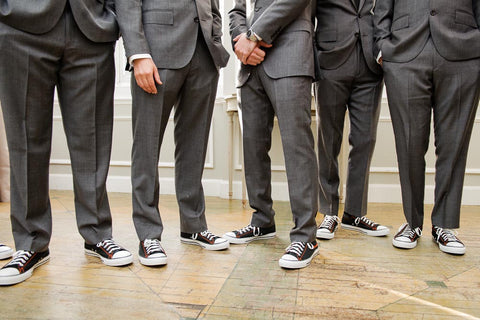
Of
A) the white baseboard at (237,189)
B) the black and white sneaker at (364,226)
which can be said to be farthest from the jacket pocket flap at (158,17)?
the white baseboard at (237,189)

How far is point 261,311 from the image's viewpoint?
3.28 feet

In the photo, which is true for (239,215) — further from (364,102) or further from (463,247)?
(463,247)

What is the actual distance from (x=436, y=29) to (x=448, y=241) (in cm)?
85

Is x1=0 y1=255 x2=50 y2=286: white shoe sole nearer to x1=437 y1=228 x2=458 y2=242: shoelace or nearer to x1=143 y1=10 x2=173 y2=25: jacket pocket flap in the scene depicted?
x1=143 y1=10 x2=173 y2=25: jacket pocket flap

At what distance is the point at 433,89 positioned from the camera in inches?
60.5

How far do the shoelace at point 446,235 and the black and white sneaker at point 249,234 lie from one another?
2.31 feet

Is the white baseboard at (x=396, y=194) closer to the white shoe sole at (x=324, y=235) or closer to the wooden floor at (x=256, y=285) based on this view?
the wooden floor at (x=256, y=285)

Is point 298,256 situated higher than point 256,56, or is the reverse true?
point 256,56

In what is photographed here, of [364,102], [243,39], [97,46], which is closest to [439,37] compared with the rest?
[364,102]

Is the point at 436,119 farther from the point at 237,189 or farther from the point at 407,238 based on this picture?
the point at 237,189

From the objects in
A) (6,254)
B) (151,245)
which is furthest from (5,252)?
(151,245)

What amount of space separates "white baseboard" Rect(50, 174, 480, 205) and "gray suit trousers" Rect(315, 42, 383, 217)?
3.29 ft

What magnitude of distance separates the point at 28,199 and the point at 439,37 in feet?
5.34

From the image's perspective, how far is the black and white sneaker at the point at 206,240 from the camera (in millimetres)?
1524
